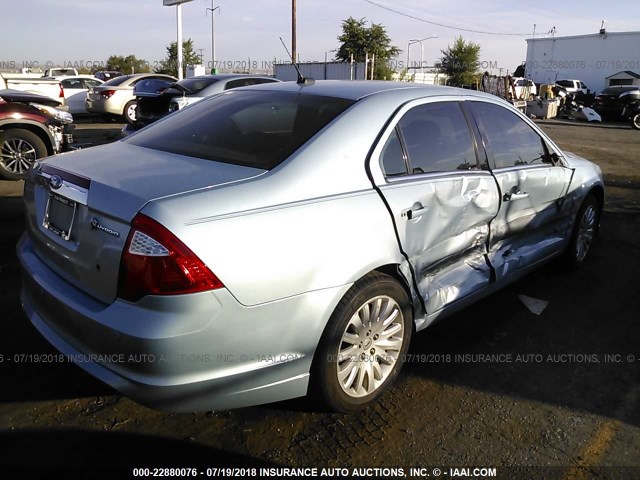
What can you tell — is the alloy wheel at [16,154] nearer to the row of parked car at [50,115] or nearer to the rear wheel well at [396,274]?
the row of parked car at [50,115]

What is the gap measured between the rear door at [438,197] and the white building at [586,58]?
142 feet

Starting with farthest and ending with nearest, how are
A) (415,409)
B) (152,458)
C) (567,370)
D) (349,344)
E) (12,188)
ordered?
1. (12,188)
2. (567,370)
3. (415,409)
4. (349,344)
5. (152,458)

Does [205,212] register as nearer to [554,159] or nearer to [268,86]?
[268,86]

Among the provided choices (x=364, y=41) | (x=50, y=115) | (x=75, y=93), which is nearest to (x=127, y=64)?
(x=364, y=41)

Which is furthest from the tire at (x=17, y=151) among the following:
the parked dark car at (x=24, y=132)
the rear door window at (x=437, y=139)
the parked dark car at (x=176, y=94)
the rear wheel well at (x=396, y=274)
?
the rear wheel well at (x=396, y=274)

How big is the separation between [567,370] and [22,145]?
25.3 feet

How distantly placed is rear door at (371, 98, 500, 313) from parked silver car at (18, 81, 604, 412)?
0.5 inches

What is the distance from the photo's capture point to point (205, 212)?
221 cm

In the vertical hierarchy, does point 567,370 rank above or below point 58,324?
below

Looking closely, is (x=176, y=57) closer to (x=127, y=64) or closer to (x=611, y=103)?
(x=127, y=64)

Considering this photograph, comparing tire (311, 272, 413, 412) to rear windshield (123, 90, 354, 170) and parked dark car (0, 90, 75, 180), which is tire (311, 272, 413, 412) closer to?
rear windshield (123, 90, 354, 170)

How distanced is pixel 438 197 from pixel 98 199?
179cm

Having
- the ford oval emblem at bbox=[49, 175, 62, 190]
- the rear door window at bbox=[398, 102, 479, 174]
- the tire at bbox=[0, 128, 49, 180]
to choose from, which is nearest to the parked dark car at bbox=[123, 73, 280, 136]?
the tire at bbox=[0, 128, 49, 180]

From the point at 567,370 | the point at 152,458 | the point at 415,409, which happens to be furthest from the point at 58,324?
the point at 567,370
